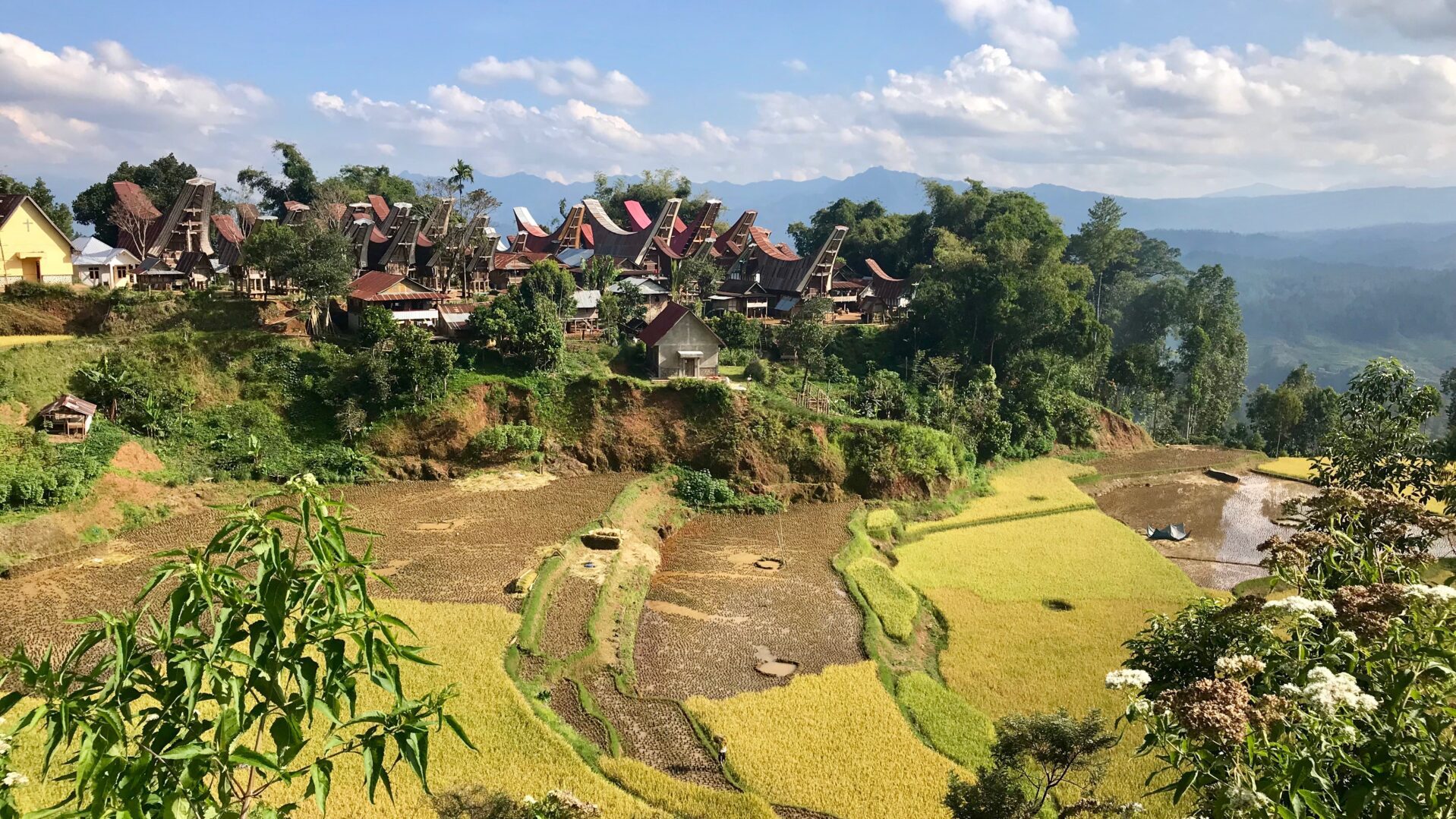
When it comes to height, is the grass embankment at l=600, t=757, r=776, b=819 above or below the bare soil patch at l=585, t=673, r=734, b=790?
above

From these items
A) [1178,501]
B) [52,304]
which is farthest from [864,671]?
[52,304]

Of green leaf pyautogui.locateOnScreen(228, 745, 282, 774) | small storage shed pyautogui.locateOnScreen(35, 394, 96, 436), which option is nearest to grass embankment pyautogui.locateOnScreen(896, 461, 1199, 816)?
green leaf pyautogui.locateOnScreen(228, 745, 282, 774)

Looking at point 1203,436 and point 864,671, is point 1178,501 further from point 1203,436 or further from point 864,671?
point 864,671

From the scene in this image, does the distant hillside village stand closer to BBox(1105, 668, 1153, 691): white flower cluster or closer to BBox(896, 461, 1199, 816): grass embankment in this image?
BBox(896, 461, 1199, 816): grass embankment

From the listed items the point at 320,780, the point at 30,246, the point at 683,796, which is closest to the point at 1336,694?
the point at 320,780

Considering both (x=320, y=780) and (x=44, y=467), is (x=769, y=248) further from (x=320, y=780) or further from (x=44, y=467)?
(x=320, y=780)

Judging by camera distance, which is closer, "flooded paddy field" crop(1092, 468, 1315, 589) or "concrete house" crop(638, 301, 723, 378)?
"flooded paddy field" crop(1092, 468, 1315, 589)
